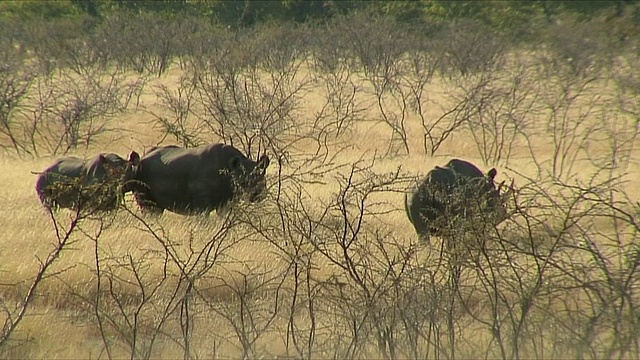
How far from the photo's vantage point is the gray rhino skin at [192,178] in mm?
9586

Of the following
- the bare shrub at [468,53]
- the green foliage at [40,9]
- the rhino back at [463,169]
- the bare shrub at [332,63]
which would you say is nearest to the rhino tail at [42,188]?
the rhino back at [463,169]

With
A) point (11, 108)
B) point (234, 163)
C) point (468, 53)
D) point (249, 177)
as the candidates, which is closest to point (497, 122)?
point (234, 163)

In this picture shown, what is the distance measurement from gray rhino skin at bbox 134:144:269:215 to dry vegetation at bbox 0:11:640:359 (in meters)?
0.25

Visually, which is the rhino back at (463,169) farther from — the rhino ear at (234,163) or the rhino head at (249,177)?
the rhino ear at (234,163)

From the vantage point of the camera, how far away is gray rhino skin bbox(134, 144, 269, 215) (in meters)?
9.59

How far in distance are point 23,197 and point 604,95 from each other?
43.7ft

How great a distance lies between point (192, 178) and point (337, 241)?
146 inches

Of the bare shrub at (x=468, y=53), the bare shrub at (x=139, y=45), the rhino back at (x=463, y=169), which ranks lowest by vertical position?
the rhino back at (x=463, y=169)

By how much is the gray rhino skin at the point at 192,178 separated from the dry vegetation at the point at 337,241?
9.8 inches

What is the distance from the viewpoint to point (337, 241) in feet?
20.3

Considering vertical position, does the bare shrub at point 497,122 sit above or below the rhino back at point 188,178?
above

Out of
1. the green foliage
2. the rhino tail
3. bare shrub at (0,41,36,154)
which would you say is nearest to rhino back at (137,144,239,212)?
the rhino tail

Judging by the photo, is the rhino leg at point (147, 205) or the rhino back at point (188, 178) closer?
the rhino back at point (188, 178)

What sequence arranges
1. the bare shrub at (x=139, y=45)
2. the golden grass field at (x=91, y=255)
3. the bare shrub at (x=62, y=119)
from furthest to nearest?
the bare shrub at (x=139, y=45)
the bare shrub at (x=62, y=119)
the golden grass field at (x=91, y=255)
